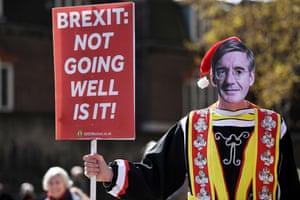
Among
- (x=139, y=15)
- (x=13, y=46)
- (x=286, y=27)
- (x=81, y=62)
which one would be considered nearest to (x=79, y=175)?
(x=286, y=27)

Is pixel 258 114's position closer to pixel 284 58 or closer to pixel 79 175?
pixel 79 175

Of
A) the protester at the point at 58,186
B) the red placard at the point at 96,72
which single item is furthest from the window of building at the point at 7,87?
the red placard at the point at 96,72

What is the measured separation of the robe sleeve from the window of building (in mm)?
15294

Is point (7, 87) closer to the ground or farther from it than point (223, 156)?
closer to the ground

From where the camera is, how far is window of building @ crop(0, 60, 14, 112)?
19859 millimetres

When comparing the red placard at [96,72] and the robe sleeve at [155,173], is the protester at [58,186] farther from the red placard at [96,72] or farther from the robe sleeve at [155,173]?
the robe sleeve at [155,173]

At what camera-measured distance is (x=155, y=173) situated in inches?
195

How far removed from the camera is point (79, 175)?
1143 cm

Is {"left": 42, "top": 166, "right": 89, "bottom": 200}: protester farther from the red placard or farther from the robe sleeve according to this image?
the robe sleeve

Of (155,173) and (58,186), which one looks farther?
(58,186)

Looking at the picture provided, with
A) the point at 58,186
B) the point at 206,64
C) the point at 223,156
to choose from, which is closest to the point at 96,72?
the point at 206,64

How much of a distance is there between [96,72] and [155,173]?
824mm

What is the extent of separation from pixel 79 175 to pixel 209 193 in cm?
685

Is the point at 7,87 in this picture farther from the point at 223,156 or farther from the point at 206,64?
the point at 223,156
